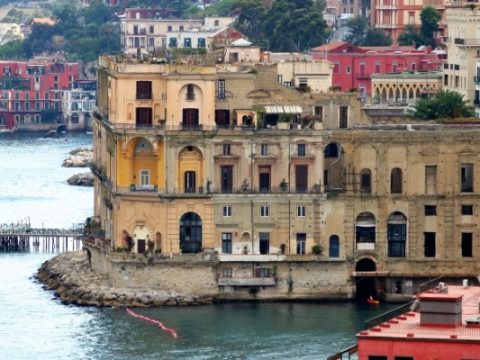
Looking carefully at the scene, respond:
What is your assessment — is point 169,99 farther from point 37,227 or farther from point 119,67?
point 37,227

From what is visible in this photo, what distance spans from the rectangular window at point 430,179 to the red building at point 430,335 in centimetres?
3168

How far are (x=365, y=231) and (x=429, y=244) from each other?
2.22 m

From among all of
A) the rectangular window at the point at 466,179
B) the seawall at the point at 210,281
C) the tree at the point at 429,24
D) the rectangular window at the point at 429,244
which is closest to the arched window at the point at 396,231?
the rectangular window at the point at 429,244

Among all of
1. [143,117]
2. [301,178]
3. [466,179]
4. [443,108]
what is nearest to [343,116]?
[301,178]

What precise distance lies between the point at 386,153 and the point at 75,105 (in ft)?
352

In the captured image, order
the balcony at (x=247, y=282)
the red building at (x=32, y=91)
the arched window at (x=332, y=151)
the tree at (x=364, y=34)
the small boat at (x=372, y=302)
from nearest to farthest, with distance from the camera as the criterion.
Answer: the small boat at (x=372, y=302)
the balcony at (x=247, y=282)
the arched window at (x=332, y=151)
the tree at (x=364, y=34)
the red building at (x=32, y=91)

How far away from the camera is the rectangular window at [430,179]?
8800 cm

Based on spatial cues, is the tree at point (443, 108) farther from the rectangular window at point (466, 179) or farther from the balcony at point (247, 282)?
the balcony at point (247, 282)

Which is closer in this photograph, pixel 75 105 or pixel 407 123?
pixel 407 123

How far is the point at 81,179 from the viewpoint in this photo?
14062cm

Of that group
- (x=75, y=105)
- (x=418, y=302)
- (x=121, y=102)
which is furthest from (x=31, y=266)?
(x=75, y=105)

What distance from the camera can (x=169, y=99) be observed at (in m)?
87.6

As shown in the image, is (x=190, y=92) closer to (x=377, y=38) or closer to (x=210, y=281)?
(x=210, y=281)

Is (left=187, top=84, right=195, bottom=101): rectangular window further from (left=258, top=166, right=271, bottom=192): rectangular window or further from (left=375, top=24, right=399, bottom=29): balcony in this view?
(left=375, top=24, right=399, bottom=29): balcony
